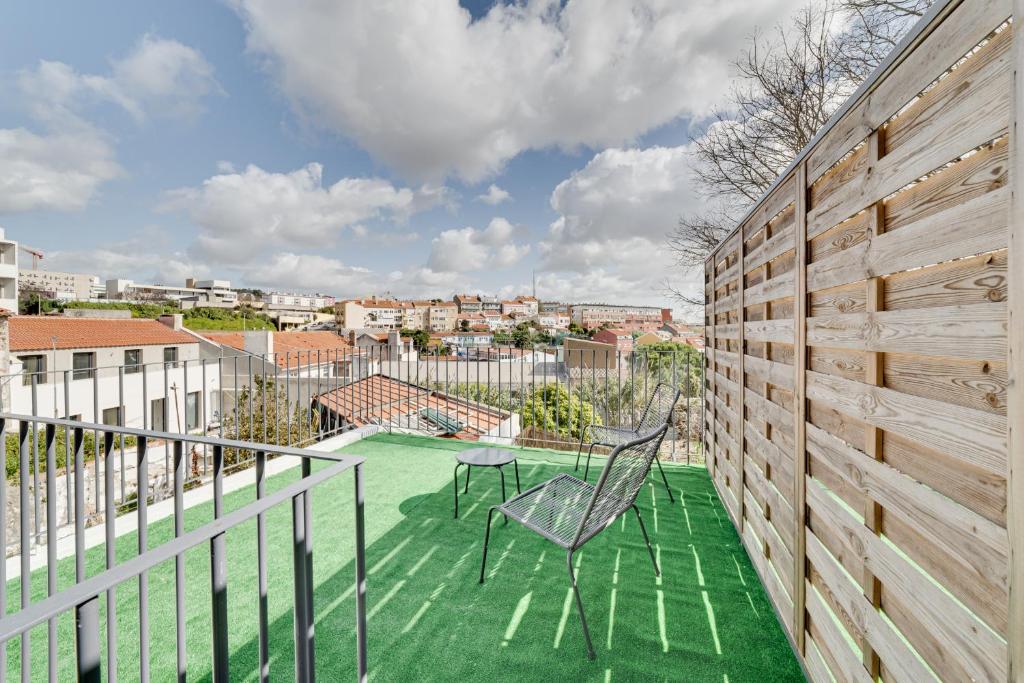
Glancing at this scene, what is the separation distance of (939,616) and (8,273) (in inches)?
1643

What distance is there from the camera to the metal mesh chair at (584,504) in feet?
6.22

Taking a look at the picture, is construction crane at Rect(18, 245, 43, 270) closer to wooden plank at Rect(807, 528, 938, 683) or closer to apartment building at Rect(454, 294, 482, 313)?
wooden plank at Rect(807, 528, 938, 683)

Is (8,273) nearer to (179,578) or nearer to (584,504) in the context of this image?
(179,578)

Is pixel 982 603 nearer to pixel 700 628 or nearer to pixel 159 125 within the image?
pixel 700 628

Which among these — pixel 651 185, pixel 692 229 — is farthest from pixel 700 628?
pixel 651 185

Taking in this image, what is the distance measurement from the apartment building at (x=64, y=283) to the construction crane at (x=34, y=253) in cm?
109

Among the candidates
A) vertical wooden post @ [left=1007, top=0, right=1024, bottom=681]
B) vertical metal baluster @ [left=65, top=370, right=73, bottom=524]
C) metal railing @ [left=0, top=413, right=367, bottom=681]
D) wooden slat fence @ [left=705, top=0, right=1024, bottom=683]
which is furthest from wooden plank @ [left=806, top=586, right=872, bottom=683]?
vertical metal baluster @ [left=65, top=370, right=73, bottom=524]

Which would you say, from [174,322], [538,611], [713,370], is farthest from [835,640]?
[174,322]

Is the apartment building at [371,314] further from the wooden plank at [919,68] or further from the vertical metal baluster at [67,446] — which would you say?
the wooden plank at [919,68]

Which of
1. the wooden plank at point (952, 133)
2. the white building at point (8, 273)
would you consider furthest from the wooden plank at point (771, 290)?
the white building at point (8, 273)

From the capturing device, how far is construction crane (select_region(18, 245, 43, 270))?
31.3 metres

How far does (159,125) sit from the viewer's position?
667 inches

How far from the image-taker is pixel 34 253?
38094 mm

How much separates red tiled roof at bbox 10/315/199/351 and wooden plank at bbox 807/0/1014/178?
21.6 meters
